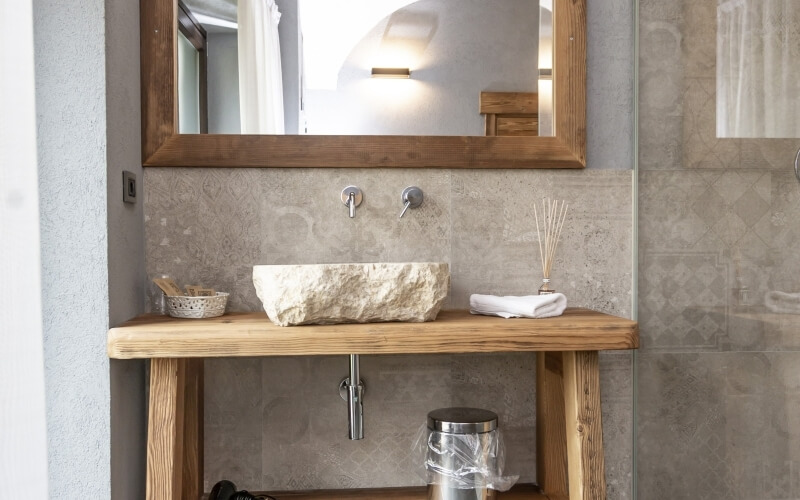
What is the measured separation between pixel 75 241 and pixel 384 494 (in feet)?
3.27

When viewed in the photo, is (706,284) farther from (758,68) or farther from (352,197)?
(352,197)

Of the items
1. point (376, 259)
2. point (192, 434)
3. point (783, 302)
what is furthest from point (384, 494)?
point (783, 302)

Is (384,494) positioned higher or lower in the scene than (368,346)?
lower

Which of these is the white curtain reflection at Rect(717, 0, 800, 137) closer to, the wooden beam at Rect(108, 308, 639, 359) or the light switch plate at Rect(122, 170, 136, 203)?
the wooden beam at Rect(108, 308, 639, 359)

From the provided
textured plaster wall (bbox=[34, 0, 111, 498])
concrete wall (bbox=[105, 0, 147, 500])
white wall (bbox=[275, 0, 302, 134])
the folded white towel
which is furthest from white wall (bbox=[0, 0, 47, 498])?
the folded white towel

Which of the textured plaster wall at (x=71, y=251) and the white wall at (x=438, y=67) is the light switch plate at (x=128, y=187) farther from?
the white wall at (x=438, y=67)

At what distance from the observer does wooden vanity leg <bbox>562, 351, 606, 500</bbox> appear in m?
1.36

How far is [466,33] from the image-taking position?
1.68 m

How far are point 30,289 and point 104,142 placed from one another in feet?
1.15

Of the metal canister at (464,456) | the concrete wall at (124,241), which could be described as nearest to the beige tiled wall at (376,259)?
the concrete wall at (124,241)

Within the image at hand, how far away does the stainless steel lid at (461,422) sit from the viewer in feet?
4.77

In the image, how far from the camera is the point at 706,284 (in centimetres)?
150

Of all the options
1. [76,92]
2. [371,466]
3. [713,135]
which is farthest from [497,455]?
[76,92]

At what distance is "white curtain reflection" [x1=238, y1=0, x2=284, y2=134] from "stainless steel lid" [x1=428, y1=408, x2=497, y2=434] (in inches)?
33.8
